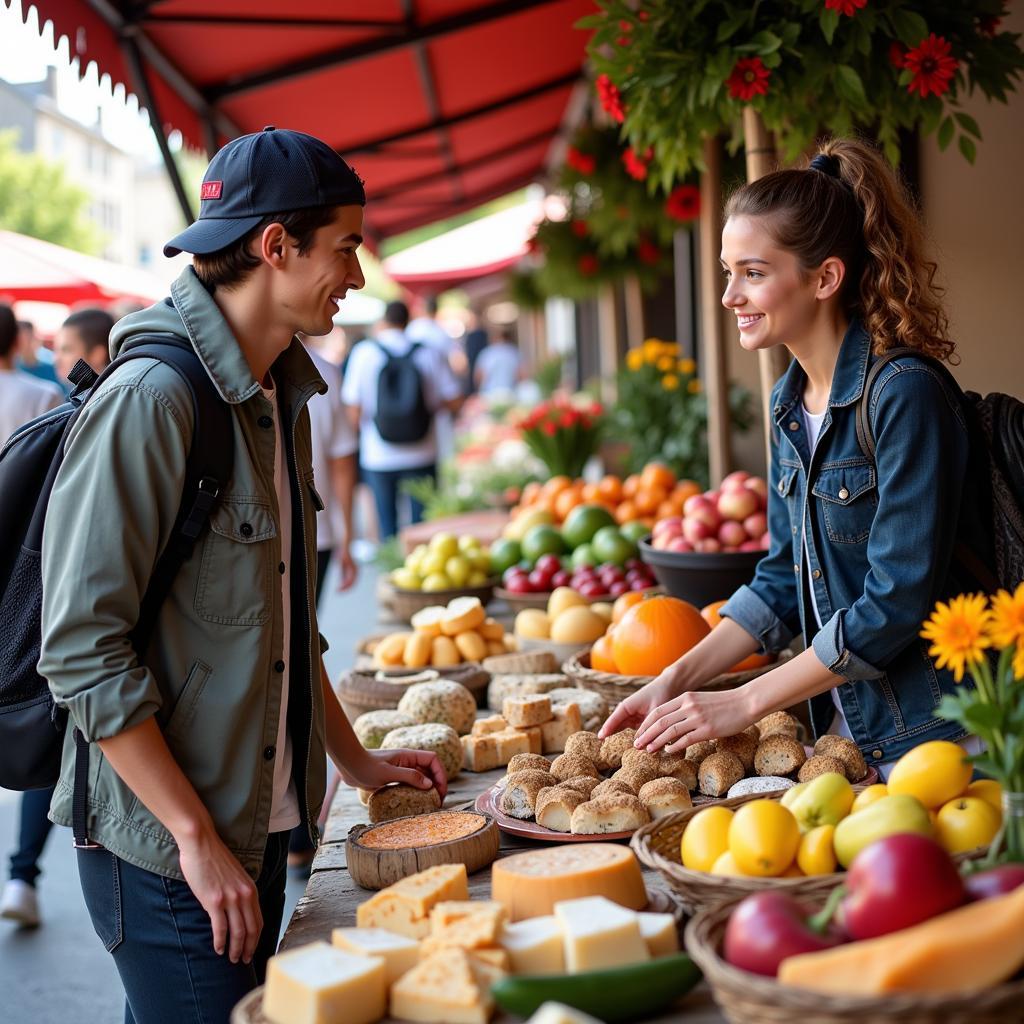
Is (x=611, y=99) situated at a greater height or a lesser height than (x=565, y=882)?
greater

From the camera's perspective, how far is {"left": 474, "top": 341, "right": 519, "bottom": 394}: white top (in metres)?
18.0

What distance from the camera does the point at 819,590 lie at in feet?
8.00

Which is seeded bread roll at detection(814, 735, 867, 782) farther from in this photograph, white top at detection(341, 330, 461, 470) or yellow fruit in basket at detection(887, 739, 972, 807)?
white top at detection(341, 330, 461, 470)

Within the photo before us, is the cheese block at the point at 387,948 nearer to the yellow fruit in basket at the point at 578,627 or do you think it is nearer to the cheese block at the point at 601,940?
the cheese block at the point at 601,940

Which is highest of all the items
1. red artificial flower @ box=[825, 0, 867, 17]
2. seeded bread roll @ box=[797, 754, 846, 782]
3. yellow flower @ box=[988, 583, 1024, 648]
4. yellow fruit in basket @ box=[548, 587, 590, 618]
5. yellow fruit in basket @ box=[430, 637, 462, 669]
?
red artificial flower @ box=[825, 0, 867, 17]

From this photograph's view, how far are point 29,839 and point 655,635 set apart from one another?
311 cm

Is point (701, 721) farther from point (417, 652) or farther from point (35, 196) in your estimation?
point (35, 196)

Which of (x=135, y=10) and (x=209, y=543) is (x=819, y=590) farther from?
(x=135, y=10)

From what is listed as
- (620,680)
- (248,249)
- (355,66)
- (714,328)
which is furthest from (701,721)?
(355,66)

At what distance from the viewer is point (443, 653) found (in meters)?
3.69

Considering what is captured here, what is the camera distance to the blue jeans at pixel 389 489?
9516 millimetres

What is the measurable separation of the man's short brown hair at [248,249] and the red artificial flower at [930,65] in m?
1.69

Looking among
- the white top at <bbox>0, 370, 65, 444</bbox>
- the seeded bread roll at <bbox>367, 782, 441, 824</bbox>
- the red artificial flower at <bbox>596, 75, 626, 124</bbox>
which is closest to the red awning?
the white top at <bbox>0, 370, 65, 444</bbox>

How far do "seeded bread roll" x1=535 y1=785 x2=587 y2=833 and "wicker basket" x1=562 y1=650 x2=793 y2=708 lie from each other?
66cm
